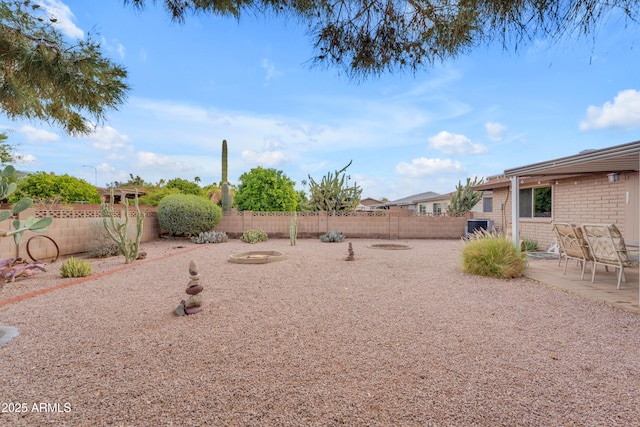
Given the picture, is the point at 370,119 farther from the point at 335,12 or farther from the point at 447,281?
the point at 335,12

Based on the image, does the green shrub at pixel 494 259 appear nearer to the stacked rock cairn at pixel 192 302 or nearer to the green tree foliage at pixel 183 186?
the stacked rock cairn at pixel 192 302

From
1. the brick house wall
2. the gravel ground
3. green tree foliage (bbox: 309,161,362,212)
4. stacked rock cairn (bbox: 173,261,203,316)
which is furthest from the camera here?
green tree foliage (bbox: 309,161,362,212)

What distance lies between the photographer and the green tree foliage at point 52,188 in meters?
16.5

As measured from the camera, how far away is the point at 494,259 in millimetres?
5879


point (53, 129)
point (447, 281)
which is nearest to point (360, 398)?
point (447, 281)

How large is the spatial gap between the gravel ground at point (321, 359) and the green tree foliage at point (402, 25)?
2.78 meters

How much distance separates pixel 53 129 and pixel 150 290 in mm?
3212

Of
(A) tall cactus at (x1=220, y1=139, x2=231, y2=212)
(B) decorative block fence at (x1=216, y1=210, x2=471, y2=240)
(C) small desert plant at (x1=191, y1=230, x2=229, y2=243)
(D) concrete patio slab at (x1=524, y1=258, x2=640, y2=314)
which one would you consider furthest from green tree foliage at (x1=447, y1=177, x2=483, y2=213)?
(C) small desert plant at (x1=191, y1=230, x2=229, y2=243)

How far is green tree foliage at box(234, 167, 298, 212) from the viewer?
50.0ft

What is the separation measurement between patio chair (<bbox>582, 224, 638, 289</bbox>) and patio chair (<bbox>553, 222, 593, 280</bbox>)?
0.22 meters

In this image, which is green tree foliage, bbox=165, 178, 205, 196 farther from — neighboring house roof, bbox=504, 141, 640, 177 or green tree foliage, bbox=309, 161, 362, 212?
neighboring house roof, bbox=504, 141, 640, 177

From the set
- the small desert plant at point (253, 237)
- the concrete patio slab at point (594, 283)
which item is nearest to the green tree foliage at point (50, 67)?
the concrete patio slab at point (594, 283)

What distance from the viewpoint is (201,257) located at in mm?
8469

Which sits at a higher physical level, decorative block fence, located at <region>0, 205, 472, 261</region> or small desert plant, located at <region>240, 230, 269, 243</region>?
decorative block fence, located at <region>0, 205, 472, 261</region>
